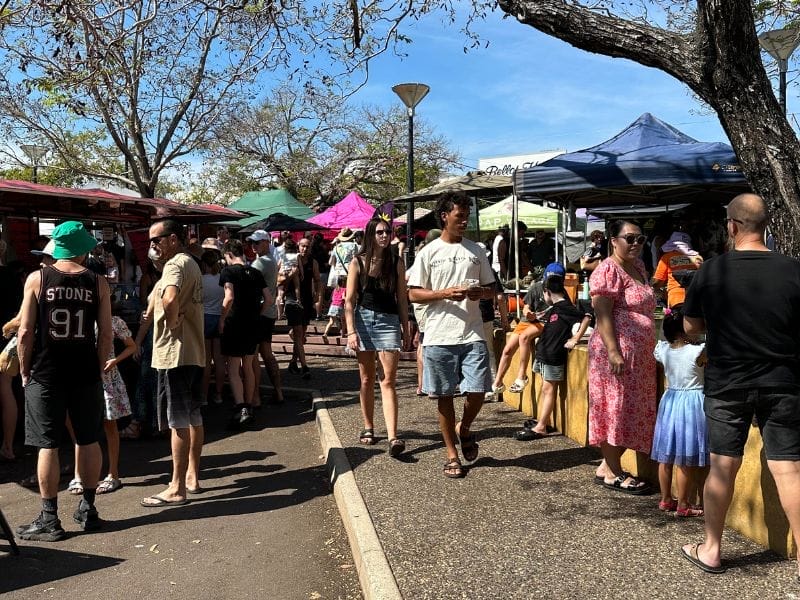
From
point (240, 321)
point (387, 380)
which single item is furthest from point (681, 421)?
point (240, 321)

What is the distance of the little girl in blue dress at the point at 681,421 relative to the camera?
4.23 meters

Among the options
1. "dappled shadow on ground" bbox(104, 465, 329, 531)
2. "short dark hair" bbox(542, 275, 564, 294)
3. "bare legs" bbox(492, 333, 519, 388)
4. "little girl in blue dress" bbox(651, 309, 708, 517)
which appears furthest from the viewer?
"bare legs" bbox(492, 333, 519, 388)

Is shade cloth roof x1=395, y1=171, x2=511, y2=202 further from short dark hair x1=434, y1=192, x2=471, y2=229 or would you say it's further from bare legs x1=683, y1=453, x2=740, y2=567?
bare legs x1=683, y1=453, x2=740, y2=567

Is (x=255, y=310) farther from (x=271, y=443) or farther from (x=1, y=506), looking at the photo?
(x=1, y=506)

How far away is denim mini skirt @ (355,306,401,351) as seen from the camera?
612cm

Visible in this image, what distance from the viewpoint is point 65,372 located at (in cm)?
471

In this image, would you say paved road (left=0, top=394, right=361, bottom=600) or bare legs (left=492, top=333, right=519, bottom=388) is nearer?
paved road (left=0, top=394, right=361, bottom=600)

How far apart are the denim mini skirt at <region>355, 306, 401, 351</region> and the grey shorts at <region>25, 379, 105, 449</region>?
7.15 feet

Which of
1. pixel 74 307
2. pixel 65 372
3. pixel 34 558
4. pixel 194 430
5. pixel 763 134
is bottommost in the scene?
pixel 34 558

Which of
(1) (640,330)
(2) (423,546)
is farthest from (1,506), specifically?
(1) (640,330)

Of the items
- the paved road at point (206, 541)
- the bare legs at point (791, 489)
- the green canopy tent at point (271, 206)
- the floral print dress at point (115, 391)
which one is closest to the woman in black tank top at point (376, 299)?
the paved road at point (206, 541)

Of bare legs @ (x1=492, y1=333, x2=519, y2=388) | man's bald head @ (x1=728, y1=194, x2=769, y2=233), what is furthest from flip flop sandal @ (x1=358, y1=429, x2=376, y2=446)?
man's bald head @ (x1=728, y1=194, x2=769, y2=233)

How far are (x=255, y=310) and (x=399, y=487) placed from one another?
3614mm

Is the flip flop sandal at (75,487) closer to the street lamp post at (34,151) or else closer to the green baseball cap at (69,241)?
the green baseball cap at (69,241)
